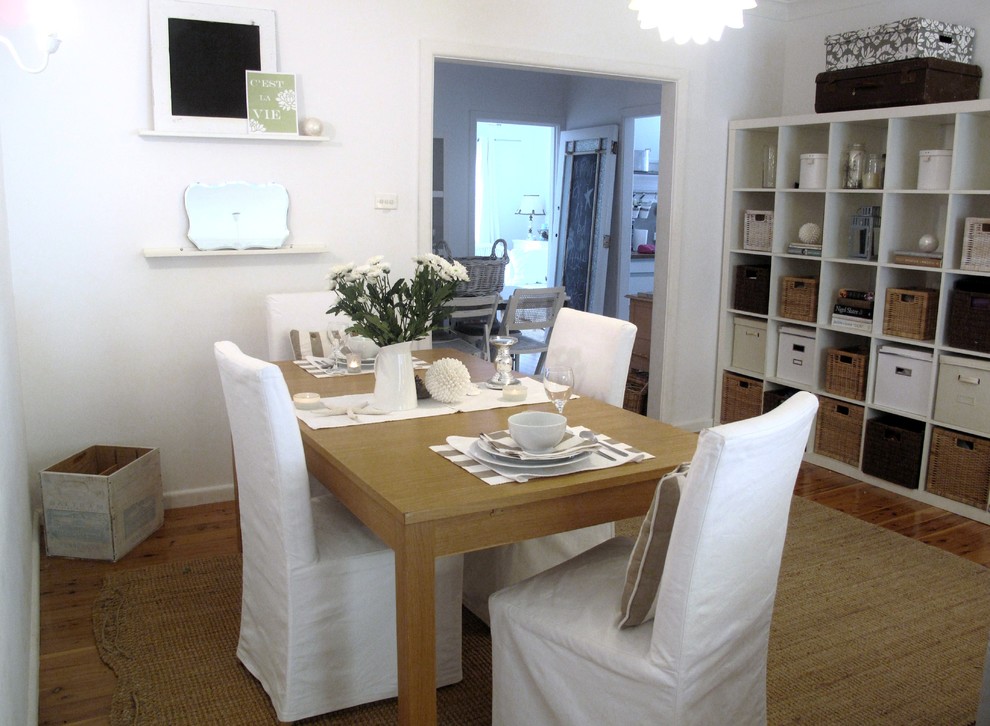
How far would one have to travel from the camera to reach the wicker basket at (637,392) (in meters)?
5.07

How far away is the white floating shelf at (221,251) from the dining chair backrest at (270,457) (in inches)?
53.3

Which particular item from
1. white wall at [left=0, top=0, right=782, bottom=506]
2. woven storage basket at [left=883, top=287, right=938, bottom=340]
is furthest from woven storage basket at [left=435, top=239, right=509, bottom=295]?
woven storage basket at [left=883, top=287, right=938, bottom=340]

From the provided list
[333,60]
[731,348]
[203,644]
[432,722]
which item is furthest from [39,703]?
[731,348]

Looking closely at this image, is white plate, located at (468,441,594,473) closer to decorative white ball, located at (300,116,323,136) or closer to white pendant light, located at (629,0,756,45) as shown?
white pendant light, located at (629,0,756,45)

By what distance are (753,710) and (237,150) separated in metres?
2.81

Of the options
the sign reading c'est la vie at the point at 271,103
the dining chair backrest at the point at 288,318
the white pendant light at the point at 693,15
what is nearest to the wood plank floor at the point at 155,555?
the dining chair backrest at the point at 288,318

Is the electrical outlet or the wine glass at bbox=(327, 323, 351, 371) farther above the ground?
the electrical outlet

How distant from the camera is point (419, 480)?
1929mm

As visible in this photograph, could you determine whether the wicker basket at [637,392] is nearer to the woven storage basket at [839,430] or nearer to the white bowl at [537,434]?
the woven storage basket at [839,430]

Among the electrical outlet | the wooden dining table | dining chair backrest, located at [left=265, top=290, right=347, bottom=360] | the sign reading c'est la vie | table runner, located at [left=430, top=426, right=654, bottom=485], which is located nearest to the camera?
the wooden dining table

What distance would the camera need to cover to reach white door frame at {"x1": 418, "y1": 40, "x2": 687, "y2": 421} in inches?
154

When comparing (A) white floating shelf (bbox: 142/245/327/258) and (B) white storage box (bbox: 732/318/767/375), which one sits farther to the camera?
(B) white storage box (bbox: 732/318/767/375)

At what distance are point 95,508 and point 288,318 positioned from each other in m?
0.98

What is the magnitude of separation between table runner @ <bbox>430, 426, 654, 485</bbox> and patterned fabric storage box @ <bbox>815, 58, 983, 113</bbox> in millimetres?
2660
